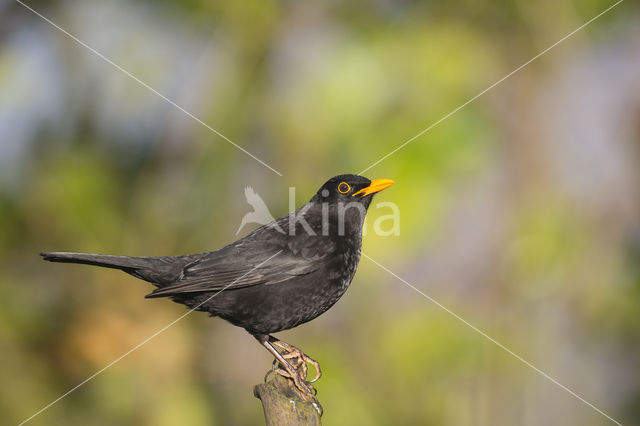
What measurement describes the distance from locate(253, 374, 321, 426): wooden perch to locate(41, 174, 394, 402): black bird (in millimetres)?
240

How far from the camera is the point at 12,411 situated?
545 cm

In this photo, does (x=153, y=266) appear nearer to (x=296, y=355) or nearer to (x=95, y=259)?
(x=95, y=259)

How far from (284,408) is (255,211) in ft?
7.50

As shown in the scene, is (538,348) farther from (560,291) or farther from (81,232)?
(81,232)

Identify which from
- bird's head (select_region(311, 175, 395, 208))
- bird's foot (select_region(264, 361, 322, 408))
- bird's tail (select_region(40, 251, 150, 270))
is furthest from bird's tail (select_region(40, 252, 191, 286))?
bird's head (select_region(311, 175, 395, 208))

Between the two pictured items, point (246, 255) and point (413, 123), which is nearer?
point (246, 255)

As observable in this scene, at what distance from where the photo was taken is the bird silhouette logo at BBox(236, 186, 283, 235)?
5.41 meters

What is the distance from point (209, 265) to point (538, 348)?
318 cm

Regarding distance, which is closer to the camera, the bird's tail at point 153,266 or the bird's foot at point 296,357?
the bird's tail at point 153,266

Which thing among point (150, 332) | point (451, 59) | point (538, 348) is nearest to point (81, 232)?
point (150, 332)

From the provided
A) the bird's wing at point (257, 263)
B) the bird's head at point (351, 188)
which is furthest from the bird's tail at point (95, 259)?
the bird's head at point (351, 188)

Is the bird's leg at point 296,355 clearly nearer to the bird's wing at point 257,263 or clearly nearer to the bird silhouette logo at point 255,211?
the bird's wing at point 257,263

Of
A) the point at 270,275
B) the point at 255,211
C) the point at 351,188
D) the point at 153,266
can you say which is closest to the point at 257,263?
the point at 270,275

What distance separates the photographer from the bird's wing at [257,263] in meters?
3.86
